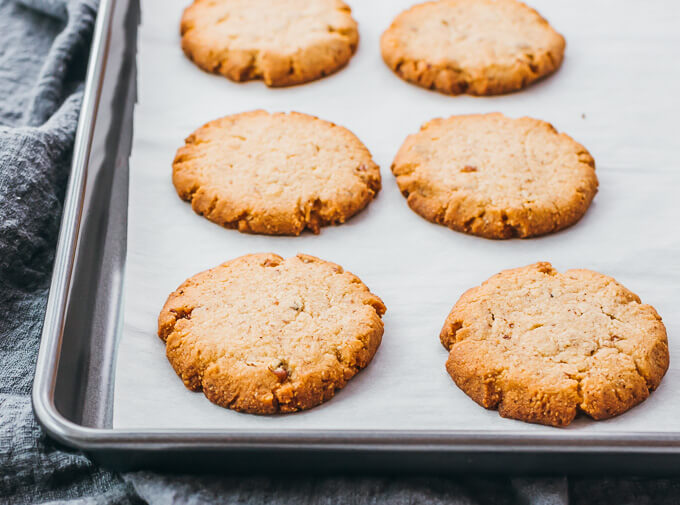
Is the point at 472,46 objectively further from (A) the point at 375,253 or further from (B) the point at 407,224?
(A) the point at 375,253

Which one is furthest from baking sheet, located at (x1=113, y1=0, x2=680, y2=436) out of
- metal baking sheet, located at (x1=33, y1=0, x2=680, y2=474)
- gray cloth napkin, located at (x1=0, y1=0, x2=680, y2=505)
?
gray cloth napkin, located at (x1=0, y1=0, x2=680, y2=505)

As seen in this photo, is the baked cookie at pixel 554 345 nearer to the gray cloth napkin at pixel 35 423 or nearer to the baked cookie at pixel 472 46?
the gray cloth napkin at pixel 35 423

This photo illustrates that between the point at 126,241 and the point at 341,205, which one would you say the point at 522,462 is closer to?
the point at 341,205

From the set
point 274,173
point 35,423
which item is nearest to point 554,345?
point 274,173

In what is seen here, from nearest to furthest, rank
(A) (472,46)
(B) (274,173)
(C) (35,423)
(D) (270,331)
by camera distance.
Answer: (C) (35,423) < (D) (270,331) < (B) (274,173) < (A) (472,46)

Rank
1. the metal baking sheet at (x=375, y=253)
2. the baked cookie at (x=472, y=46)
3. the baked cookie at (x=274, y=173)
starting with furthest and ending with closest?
the baked cookie at (x=472, y=46) < the baked cookie at (x=274, y=173) < the metal baking sheet at (x=375, y=253)

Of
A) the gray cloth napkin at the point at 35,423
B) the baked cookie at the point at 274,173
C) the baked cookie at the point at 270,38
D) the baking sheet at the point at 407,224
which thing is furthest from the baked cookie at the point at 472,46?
the gray cloth napkin at the point at 35,423
